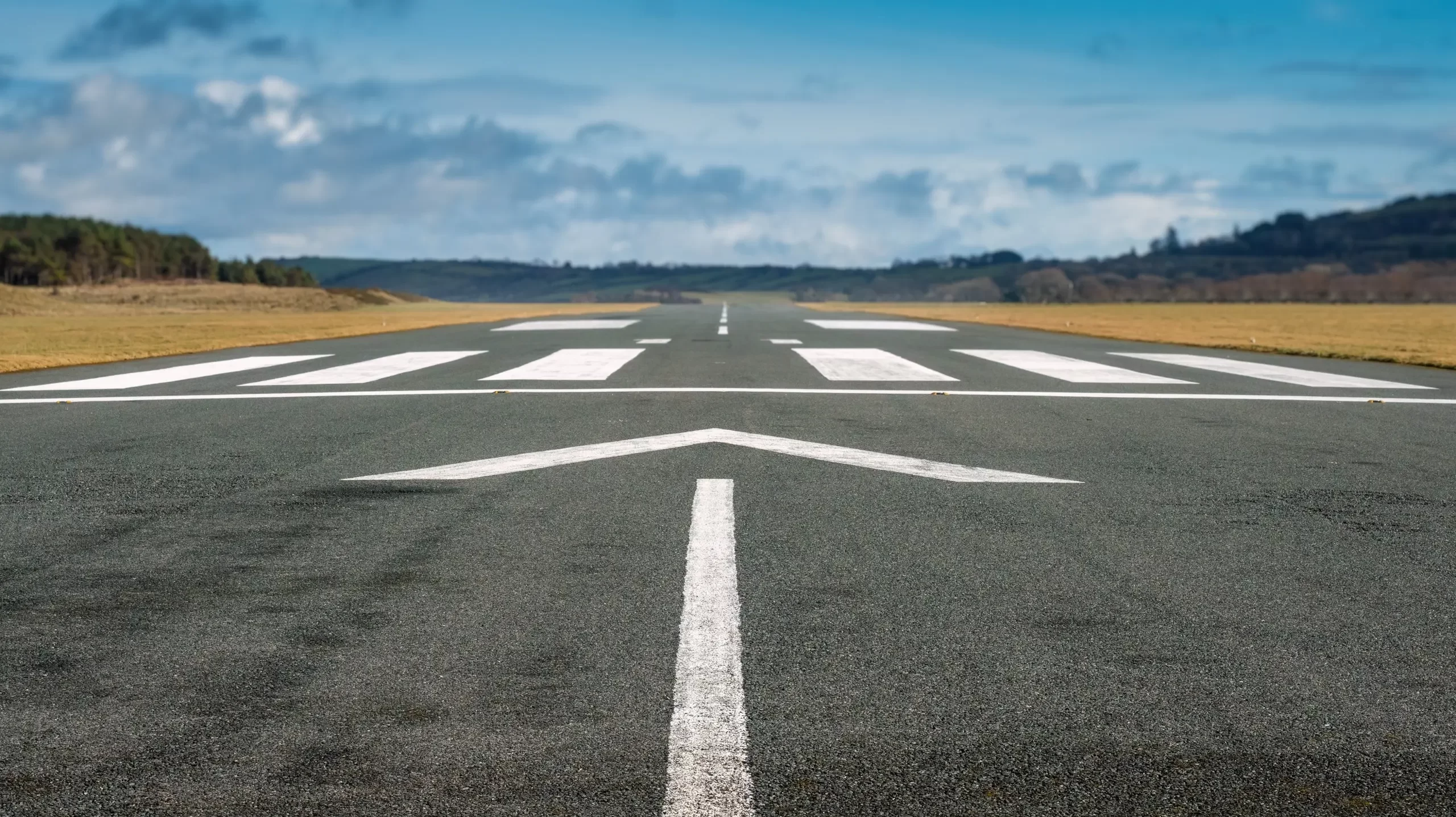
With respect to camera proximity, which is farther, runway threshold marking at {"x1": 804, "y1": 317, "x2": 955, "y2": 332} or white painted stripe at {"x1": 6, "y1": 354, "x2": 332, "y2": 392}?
→ runway threshold marking at {"x1": 804, "y1": 317, "x2": 955, "y2": 332}

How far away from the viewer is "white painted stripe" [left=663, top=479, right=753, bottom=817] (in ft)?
8.15

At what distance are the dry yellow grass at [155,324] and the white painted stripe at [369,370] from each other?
164 inches

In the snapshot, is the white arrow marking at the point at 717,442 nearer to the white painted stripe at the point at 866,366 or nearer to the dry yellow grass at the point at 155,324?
the white painted stripe at the point at 866,366

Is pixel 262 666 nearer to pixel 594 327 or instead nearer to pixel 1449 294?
pixel 594 327

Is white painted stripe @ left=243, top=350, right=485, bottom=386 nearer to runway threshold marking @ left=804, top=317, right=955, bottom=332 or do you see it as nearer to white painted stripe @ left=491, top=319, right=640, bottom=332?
white painted stripe @ left=491, top=319, right=640, bottom=332

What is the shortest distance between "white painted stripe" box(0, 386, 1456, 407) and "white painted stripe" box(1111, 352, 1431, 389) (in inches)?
51.4

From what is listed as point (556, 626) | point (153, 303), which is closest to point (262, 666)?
point (556, 626)

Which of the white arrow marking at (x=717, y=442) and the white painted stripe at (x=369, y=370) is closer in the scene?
the white arrow marking at (x=717, y=442)

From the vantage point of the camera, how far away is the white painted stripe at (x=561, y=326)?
99.9ft

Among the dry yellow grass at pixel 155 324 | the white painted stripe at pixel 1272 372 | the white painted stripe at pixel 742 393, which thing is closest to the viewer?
the white painted stripe at pixel 742 393

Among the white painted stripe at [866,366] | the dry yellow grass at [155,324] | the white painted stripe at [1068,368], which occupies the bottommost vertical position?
the dry yellow grass at [155,324]

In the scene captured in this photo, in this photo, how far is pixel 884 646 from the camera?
3.46 meters

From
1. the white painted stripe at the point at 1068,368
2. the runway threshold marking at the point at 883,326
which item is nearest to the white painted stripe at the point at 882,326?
the runway threshold marking at the point at 883,326

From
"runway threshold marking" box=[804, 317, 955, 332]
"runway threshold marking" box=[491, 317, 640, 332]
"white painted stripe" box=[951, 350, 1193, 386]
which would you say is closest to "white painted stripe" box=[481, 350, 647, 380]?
"white painted stripe" box=[951, 350, 1193, 386]
